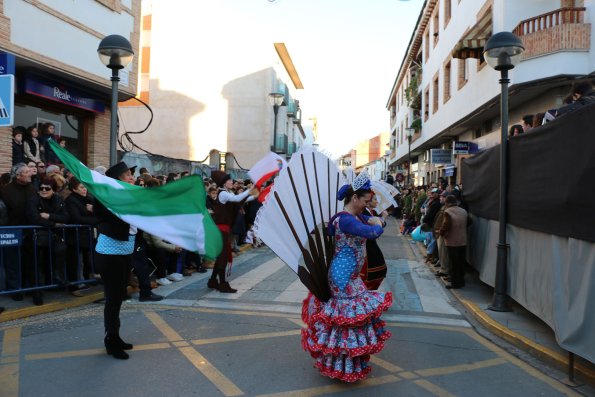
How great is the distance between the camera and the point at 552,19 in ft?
39.5

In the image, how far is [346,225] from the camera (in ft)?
12.4

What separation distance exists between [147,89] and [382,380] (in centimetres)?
2876

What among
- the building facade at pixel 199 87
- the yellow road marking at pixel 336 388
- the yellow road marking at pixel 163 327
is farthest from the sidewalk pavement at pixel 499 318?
the building facade at pixel 199 87

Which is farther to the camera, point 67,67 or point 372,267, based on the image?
point 67,67

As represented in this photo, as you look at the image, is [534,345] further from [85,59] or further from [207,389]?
[85,59]

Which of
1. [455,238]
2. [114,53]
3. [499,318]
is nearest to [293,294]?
[455,238]

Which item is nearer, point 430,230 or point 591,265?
point 591,265

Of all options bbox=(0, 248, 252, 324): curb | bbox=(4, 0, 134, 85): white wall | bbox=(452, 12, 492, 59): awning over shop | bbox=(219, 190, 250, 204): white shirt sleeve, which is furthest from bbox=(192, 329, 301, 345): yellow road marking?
bbox=(452, 12, 492, 59): awning over shop

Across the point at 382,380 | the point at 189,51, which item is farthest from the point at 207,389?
the point at 189,51

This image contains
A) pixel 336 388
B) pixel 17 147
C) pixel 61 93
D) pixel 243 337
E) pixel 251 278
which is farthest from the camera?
pixel 61 93

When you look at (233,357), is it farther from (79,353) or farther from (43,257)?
(43,257)

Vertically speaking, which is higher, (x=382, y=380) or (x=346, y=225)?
(x=346, y=225)

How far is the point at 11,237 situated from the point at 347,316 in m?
4.83

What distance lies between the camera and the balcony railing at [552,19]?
38.5ft
